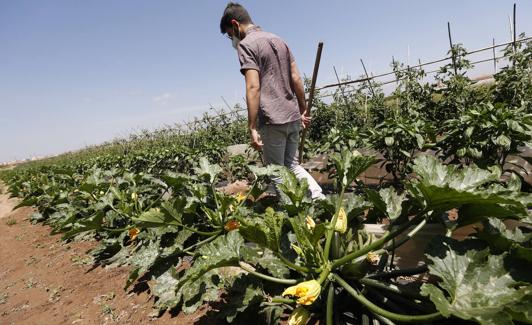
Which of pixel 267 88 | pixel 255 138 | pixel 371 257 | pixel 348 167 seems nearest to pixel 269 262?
pixel 371 257

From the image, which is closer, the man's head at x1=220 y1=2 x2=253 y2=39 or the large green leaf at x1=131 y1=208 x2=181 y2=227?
the large green leaf at x1=131 y1=208 x2=181 y2=227

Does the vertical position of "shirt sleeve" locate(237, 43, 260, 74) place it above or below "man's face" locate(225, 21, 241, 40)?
below

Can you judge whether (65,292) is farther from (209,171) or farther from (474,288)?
(474,288)

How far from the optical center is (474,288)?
104cm

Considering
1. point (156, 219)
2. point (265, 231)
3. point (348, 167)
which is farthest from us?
point (156, 219)

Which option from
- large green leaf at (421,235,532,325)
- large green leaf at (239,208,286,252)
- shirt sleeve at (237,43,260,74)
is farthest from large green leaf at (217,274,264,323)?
shirt sleeve at (237,43,260,74)

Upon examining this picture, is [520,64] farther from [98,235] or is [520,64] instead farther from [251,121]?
[98,235]

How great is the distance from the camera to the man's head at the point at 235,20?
9.93 ft

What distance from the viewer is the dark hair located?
302 cm

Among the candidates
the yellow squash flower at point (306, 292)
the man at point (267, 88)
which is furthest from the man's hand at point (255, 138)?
the yellow squash flower at point (306, 292)

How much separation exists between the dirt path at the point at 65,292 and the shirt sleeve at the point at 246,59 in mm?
1862

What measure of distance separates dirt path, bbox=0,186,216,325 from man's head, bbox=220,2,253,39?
7.45ft

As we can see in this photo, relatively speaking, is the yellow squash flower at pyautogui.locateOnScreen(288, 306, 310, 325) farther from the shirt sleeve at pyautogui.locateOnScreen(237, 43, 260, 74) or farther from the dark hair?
the dark hair

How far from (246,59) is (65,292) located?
7.80ft
